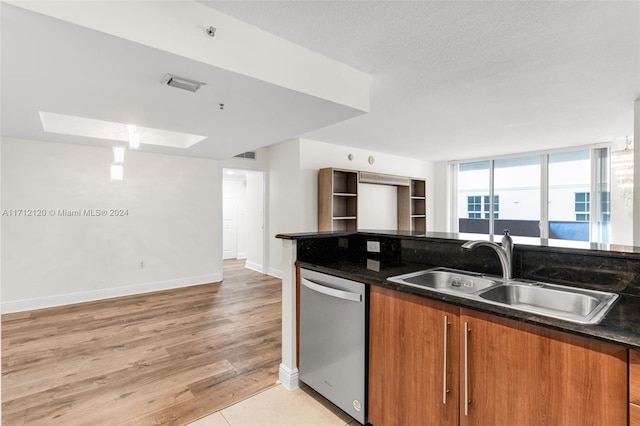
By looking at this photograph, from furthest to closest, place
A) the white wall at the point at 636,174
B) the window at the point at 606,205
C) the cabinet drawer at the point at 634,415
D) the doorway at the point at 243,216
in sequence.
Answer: the doorway at the point at 243,216
the window at the point at 606,205
the white wall at the point at 636,174
the cabinet drawer at the point at 634,415

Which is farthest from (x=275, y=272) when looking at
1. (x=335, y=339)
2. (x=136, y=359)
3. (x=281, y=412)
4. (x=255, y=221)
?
(x=335, y=339)

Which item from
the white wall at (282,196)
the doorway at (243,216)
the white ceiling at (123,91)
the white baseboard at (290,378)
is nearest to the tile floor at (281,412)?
the white baseboard at (290,378)

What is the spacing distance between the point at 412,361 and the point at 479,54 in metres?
2.18

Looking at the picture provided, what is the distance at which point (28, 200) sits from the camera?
3854 millimetres

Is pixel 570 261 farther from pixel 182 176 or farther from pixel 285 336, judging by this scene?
pixel 182 176

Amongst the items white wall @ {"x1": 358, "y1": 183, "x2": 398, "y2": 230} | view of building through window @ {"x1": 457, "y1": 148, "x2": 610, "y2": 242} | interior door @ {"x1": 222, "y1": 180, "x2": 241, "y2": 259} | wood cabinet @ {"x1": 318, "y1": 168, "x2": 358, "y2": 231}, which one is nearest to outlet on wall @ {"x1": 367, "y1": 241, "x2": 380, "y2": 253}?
wood cabinet @ {"x1": 318, "y1": 168, "x2": 358, "y2": 231}

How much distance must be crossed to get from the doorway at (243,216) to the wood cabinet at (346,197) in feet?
4.46

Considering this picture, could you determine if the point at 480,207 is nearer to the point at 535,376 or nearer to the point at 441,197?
the point at 441,197

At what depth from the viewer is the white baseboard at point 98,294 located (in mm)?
3820

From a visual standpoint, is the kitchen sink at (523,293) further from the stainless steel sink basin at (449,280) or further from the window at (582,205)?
the window at (582,205)

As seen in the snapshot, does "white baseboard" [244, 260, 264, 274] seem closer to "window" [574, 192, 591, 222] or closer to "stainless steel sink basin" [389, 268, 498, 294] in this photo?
"stainless steel sink basin" [389, 268, 498, 294]

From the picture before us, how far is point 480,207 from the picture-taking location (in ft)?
23.0

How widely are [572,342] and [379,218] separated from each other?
17.5 feet

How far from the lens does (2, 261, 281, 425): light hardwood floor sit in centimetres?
203
